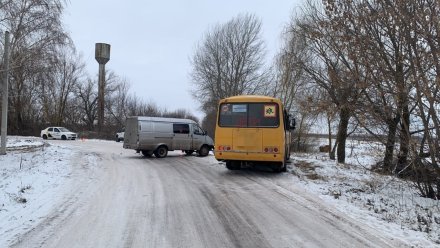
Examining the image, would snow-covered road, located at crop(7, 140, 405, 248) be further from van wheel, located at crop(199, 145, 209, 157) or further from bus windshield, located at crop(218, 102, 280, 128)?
van wheel, located at crop(199, 145, 209, 157)

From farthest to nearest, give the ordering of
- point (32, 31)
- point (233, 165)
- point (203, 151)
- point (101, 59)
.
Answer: point (101, 59)
point (203, 151)
point (32, 31)
point (233, 165)

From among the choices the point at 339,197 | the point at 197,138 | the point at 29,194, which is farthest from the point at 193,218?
the point at 197,138

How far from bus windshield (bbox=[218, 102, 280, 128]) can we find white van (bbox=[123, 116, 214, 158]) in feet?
25.6

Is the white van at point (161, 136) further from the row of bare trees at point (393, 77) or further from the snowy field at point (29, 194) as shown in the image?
the row of bare trees at point (393, 77)

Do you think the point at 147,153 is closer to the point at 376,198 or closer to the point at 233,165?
the point at 233,165

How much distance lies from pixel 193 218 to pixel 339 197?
4608mm

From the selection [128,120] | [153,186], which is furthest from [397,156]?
[128,120]

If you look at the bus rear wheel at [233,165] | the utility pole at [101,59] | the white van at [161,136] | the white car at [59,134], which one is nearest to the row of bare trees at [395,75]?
the bus rear wheel at [233,165]

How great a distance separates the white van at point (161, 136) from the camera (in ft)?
76.8

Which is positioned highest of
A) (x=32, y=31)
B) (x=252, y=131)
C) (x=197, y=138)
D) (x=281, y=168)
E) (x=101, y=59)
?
(x=101, y=59)

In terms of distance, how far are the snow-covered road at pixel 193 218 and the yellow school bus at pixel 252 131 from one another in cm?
195

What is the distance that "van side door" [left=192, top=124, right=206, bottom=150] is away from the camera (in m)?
25.3

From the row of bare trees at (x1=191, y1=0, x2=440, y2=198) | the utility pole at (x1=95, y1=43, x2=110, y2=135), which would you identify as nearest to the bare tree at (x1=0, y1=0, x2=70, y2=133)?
the row of bare trees at (x1=191, y1=0, x2=440, y2=198)

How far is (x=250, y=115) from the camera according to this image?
16.3 meters
